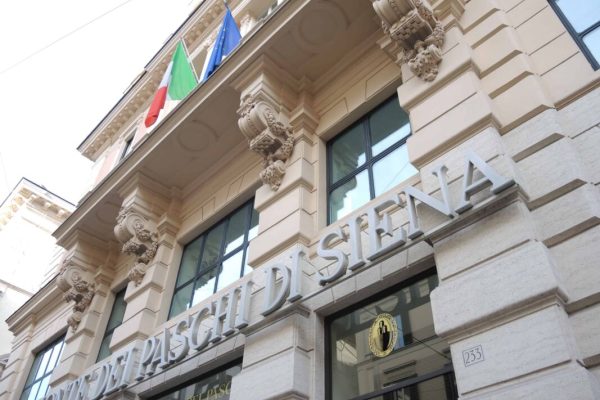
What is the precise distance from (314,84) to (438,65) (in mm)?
3007

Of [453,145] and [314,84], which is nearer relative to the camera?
[453,145]

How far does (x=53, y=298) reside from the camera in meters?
15.5

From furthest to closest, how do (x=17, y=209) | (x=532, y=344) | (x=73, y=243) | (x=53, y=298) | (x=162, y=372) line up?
(x=17, y=209), (x=53, y=298), (x=73, y=243), (x=162, y=372), (x=532, y=344)

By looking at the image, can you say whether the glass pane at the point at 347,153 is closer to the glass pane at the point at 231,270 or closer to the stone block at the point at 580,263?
the glass pane at the point at 231,270

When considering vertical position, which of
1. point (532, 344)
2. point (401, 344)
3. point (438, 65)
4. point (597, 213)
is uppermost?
point (438, 65)

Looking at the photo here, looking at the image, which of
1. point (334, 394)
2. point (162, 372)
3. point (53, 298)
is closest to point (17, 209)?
point (53, 298)

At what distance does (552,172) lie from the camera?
508cm

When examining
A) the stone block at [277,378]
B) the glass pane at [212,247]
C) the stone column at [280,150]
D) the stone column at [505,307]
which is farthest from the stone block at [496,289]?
the glass pane at [212,247]

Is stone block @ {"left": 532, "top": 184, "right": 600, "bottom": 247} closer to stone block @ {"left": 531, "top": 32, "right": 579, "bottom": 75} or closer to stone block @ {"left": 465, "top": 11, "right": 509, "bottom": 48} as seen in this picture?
stone block @ {"left": 531, "top": 32, "right": 579, "bottom": 75}

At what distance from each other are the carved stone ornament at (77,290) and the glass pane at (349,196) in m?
7.37

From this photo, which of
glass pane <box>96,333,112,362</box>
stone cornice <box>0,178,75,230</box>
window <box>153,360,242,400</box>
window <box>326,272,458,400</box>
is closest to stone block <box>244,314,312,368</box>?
window <box>326,272,458,400</box>

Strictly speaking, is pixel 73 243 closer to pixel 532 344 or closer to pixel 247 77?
pixel 247 77

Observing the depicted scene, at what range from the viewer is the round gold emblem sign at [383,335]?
5789mm

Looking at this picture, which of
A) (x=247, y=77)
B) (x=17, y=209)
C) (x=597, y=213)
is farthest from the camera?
(x=17, y=209)
